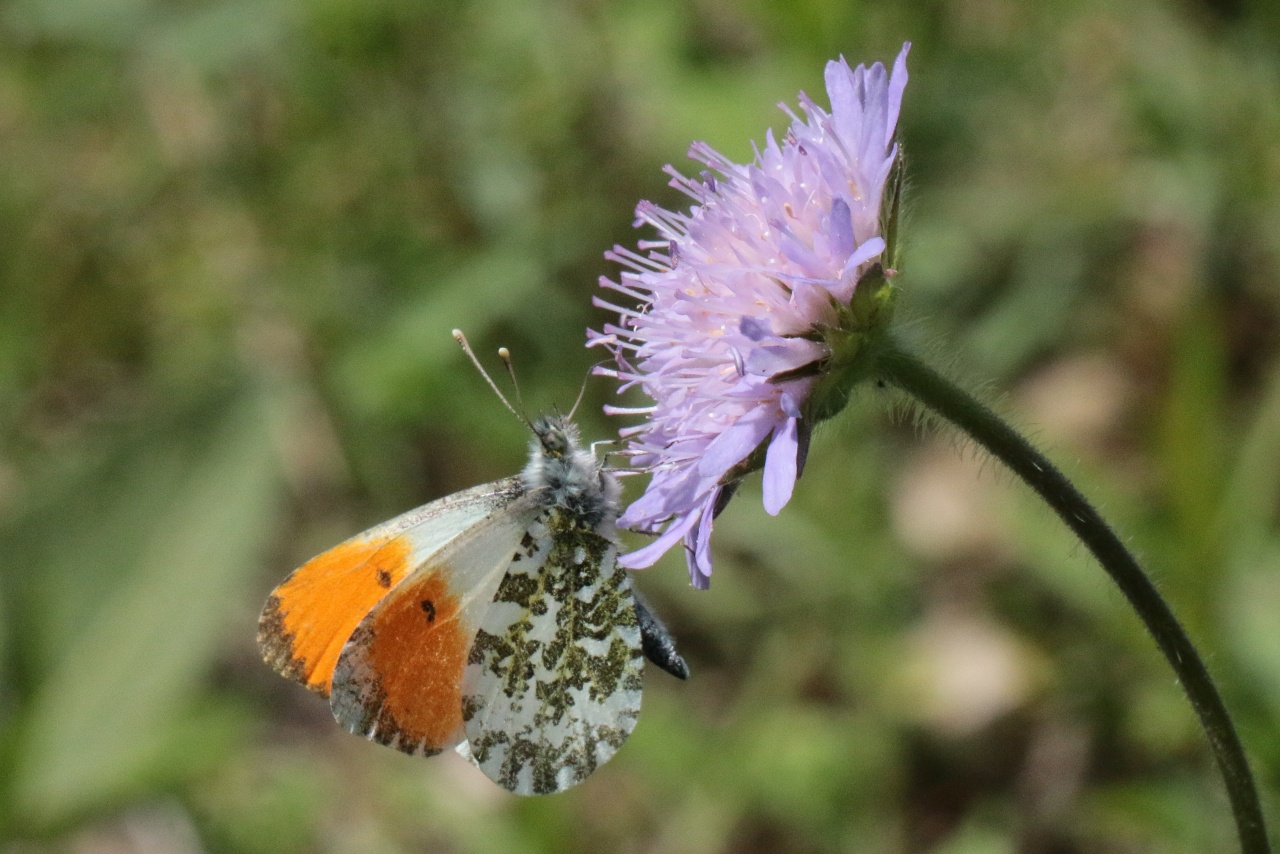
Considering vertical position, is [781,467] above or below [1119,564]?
above

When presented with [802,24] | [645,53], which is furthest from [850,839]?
[645,53]

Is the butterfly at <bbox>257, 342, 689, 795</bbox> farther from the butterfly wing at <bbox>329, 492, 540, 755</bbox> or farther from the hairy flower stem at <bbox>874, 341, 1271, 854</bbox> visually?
the hairy flower stem at <bbox>874, 341, 1271, 854</bbox>

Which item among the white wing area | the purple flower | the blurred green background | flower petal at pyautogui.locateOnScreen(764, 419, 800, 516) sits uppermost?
the purple flower

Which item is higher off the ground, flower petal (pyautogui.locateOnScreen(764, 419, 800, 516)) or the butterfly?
flower petal (pyautogui.locateOnScreen(764, 419, 800, 516))

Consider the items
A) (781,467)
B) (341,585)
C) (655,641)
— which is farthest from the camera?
(341,585)

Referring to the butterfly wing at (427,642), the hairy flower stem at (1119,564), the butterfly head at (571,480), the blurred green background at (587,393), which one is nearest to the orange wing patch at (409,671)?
the butterfly wing at (427,642)

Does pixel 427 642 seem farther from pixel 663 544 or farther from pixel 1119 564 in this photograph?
pixel 1119 564

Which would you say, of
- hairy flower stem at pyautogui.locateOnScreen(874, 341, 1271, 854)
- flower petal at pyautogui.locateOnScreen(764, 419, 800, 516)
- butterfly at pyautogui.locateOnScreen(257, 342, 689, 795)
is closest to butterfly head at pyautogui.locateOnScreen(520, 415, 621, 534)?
butterfly at pyautogui.locateOnScreen(257, 342, 689, 795)

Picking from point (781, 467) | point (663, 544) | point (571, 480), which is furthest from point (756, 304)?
point (571, 480)

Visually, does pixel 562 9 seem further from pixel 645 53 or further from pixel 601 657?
pixel 601 657
